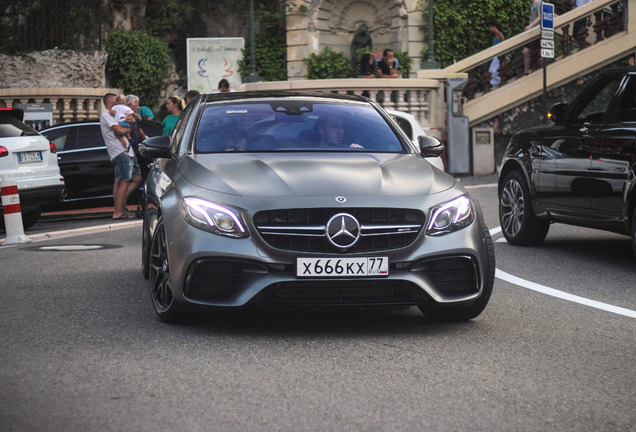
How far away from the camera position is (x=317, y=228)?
6.46m

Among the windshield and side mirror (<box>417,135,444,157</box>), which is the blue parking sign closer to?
the windshield

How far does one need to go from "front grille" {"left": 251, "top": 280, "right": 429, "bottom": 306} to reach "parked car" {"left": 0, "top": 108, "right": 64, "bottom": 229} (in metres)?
8.98

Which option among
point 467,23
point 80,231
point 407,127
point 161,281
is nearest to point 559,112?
point 407,127

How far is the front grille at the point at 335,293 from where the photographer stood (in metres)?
6.48

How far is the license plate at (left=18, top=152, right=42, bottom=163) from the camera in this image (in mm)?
14867

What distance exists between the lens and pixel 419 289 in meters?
6.59

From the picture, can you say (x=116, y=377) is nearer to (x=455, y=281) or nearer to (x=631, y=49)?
(x=455, y=281)

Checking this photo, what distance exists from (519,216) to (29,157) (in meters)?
6.83

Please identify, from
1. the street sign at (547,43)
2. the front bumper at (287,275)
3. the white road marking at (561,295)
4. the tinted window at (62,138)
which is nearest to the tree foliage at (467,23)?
the street sign at (547,43)

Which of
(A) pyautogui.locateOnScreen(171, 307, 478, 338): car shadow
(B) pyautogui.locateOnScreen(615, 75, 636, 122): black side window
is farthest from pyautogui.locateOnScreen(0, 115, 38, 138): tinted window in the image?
(A) pyautogui.locateOnScreen(171, 307, 478, 338): car shadow

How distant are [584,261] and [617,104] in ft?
4.92

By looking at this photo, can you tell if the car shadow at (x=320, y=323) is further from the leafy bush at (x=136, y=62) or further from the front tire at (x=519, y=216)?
the leafy bush at (x=136, y=62)

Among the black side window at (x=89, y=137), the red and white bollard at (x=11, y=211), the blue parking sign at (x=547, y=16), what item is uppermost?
the blue parking sign at (x=547, y=16)

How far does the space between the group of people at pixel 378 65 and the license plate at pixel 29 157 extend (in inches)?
A: 528
